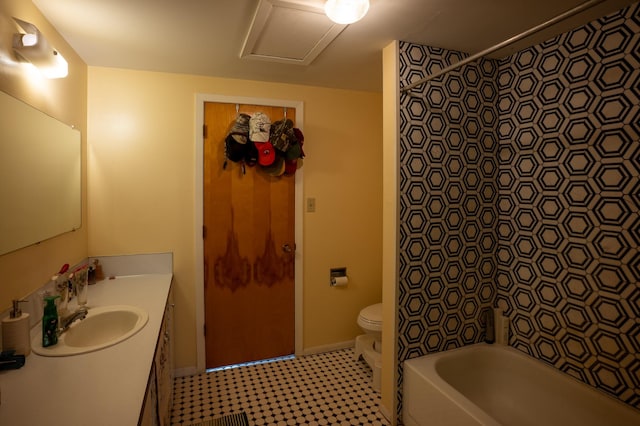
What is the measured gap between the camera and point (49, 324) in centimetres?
138

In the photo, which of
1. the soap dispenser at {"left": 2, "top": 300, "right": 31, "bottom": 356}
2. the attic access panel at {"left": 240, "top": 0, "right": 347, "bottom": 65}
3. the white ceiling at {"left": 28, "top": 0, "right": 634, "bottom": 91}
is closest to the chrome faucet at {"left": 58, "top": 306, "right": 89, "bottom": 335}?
the soap dispenser at {"left": 2, "top": 300, "right": 31, "bottom": 356}

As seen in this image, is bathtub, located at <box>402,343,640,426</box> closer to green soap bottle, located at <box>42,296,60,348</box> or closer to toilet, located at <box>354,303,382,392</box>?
toilet, located at <box>354,303,382,392</box>

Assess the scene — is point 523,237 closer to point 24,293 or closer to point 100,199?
point 24,293

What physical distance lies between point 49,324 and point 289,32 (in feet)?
5.85

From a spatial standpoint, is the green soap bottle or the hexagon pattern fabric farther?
the hexagon pattern fabric

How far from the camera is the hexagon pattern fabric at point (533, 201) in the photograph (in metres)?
1.68

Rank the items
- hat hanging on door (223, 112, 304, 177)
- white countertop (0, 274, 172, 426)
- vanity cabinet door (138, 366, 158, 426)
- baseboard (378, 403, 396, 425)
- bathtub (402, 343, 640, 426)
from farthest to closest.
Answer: hat hanging on door (223, 112, 304, 177) → baseboard (378, 403, 396, 425) → bathtub (402, 343, 640, 426) → vanity cabinet door (138, 366, 158, 426) → white countertop (0, 274, 172, 426)

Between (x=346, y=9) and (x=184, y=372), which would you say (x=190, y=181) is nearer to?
(x=184, y=372)

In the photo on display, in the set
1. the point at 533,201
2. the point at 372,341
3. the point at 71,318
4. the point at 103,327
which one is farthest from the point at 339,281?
the point at 71,318

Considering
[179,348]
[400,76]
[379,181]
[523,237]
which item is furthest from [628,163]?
[179,348]

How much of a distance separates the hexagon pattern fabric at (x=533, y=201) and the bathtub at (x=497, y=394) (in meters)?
0.08

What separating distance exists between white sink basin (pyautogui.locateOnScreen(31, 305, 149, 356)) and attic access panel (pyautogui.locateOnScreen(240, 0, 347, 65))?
1.58m

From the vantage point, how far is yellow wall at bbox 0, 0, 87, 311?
1.36m

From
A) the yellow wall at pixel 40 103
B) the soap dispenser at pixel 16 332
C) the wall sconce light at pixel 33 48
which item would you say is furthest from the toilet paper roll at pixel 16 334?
the wall sconce light at pixel 33 48
